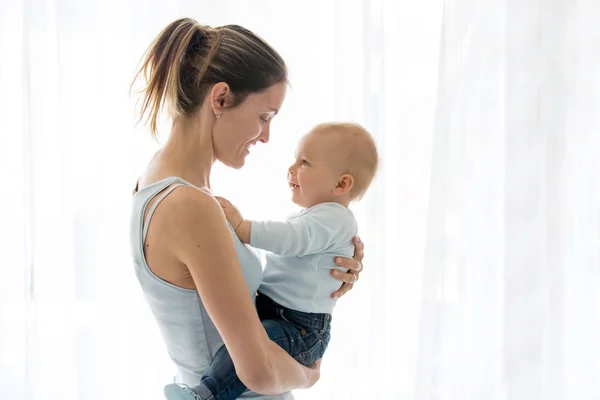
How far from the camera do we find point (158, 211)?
3.90 feet

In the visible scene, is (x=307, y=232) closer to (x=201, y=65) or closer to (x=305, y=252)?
(x=305, y=252)

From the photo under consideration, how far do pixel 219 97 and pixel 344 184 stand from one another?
1.29 ft

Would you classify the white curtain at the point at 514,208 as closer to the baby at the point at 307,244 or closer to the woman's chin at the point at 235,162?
the baby at the point at 307,244

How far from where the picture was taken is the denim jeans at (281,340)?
126 cm

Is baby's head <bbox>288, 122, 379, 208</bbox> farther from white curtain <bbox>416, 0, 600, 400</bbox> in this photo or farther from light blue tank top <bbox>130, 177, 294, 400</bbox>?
white curtain <bbox>416, 0, 600, 400</bbox>

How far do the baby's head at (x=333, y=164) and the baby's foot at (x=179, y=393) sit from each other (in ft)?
1.73

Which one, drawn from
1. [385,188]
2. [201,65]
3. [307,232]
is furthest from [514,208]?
[201,65]

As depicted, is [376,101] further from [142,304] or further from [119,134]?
[142,304]

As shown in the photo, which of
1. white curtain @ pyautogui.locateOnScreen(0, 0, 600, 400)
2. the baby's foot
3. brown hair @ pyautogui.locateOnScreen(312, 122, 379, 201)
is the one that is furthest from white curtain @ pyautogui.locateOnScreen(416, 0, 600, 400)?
the baby's foot

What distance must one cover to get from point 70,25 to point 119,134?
0.39 m

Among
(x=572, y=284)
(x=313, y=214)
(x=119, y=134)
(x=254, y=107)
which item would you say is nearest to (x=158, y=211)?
(x=254, y=107)

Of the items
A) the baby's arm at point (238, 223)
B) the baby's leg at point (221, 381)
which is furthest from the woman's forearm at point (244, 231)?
the baby's leg at point (221, 381)

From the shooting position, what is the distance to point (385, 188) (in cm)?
235

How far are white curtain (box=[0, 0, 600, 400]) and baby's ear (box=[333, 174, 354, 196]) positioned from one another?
2.58ft
